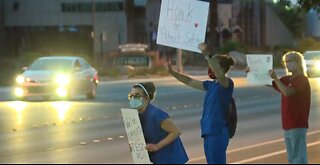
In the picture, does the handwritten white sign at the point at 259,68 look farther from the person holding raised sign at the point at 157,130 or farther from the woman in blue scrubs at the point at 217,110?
the person holding raised sign at the point at 157,130

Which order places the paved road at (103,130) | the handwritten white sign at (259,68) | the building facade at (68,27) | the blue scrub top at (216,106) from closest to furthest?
the handwritten white sign at (259,68)
the blue scrub top at (216,106)
the paved road at (103,130)
the building facade at (68,27)

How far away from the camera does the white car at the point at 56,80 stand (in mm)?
27688

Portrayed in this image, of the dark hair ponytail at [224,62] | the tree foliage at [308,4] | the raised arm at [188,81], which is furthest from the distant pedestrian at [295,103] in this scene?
the tree foliage at [308,4]

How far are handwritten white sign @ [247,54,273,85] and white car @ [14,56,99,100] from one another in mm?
19921

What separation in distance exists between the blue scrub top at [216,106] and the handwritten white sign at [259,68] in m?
0.25

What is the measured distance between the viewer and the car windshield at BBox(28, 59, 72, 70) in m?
28.6

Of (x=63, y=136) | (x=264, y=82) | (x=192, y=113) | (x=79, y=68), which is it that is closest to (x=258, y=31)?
(x=79, y=68)

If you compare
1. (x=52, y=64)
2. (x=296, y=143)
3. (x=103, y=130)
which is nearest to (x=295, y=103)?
(x=296, y=143)

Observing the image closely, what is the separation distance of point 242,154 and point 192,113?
9.15 meters

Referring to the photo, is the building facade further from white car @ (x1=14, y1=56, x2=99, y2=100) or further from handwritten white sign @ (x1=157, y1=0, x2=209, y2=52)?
handwritten white sign @ (x1=157, y1=0, x2=209, y2=52)

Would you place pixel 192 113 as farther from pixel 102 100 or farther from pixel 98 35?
pixel 98 35

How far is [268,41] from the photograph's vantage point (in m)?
90.7

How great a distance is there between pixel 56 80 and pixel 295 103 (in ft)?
64.2

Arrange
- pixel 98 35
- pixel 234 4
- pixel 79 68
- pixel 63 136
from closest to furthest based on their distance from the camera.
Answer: pixel 63 136
pixel 79 68
pixel 98 35
pixel 234 4
